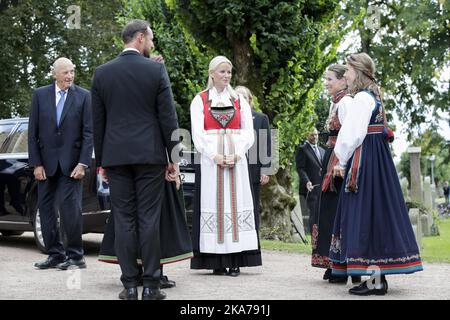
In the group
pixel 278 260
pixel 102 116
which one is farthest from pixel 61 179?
pixel 278 260

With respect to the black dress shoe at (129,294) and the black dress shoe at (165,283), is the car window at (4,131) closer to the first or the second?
the black dress shoe at (165,283)

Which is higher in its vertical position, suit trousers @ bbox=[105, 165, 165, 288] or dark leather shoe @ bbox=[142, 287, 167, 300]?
suit trousers @ bbox=[105, 165, 165, 288]

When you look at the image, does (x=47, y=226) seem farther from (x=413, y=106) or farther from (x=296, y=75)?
(x=413, y=106)

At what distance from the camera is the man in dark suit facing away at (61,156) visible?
8562mm

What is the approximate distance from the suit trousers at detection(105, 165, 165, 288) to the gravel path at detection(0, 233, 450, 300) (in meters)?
0.32

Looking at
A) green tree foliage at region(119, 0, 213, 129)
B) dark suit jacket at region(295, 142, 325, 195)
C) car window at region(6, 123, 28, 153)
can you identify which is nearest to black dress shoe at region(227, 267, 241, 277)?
car window at region(6, 123, 28, 153)

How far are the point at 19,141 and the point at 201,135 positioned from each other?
3670 mm

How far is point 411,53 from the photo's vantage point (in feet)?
102

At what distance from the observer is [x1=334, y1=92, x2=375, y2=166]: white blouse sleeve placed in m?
6.99

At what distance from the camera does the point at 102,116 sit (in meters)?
6.60

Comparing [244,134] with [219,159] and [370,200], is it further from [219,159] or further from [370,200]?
[370,200]

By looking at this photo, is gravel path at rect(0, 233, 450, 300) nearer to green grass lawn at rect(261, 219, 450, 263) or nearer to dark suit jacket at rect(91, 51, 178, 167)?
dark suit jacket at rect(91, 51, 178, 167)

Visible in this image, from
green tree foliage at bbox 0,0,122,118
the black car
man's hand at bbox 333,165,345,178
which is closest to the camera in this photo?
man's hand at bbox 333,165,345,178

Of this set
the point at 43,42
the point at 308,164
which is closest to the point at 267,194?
the point at 308,164
